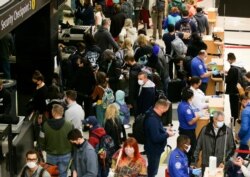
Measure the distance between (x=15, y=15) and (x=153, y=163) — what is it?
10.7 feet

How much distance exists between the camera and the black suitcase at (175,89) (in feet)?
48.0

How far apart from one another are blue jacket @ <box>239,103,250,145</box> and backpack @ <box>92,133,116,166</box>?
7.30 feet

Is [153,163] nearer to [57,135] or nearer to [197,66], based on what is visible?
[57,135]

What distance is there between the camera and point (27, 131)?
11.1 meters

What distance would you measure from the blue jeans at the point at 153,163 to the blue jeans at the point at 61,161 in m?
1.35

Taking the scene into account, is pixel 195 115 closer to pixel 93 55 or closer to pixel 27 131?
pixel 27 131

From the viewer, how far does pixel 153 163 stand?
416 inches

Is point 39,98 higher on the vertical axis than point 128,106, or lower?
higher

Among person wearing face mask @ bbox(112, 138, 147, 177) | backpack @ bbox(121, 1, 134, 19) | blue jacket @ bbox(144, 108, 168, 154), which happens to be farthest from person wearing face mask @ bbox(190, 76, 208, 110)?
backpack @ bbox(121, 1, 134, 19)

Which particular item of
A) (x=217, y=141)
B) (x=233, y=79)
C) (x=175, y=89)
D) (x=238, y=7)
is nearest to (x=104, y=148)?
(x=217, y=141)

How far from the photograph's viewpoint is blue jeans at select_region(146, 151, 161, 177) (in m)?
10.5

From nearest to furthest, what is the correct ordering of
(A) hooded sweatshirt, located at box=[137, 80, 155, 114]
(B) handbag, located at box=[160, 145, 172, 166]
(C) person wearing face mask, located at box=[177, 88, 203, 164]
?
(C) person wearing face mask, located at box=[177, 88, 203, 164] → (B) handbag, located at box=[160, 145, 172, 166] → (A) hooded sweatshirt, located at box=[137, 80, 155, 114]

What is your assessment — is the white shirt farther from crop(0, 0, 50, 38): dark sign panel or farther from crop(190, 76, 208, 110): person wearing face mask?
crop(0, 0, 50, 38): dark sign panel

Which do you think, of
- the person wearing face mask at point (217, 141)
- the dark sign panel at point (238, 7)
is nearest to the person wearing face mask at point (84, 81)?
the person wearing face mask at point (217, 141)
